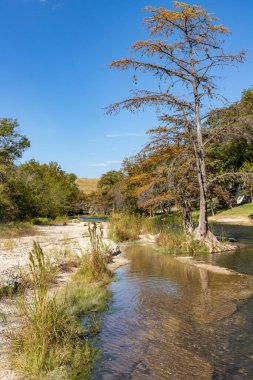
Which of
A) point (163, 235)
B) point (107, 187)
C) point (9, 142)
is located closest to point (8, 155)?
point (9, 142)

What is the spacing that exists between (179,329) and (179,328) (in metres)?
0.06

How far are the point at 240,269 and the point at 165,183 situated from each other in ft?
26.8

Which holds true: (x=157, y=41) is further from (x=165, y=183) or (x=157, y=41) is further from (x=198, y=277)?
(x=198, y=277)

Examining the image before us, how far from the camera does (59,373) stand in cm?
498

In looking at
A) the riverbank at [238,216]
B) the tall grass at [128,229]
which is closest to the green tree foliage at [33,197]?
the tall grass at [128,229]

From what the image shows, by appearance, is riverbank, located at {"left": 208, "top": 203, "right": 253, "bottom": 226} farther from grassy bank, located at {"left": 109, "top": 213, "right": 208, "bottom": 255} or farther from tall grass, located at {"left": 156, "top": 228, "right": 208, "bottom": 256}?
tall grass, located at {"left": 156, "top": 228, "right": 208, "bottom": 256}

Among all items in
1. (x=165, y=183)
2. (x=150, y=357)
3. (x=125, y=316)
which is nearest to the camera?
(x=150, y=357)

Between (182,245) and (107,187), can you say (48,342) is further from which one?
(107,187)

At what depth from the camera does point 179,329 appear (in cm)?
699

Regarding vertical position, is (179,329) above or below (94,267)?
below

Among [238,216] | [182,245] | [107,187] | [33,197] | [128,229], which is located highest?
[107,187]

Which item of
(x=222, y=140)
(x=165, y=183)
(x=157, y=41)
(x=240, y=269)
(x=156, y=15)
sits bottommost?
→ (x=240, y=269)

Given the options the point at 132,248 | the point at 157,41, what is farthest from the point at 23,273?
the point at 157,41

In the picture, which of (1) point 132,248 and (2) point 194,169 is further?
(1) point 132,248
